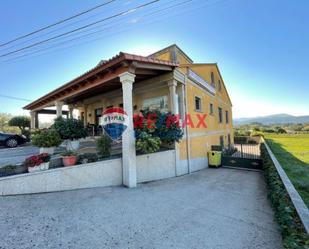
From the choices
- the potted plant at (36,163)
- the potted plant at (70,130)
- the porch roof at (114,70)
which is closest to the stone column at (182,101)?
the porch roof at (114,70)

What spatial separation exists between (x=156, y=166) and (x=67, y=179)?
327 cm

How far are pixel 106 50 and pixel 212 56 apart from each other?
371 inches

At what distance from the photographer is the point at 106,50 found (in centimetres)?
956

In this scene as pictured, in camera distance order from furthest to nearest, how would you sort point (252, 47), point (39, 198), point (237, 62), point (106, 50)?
point (237, 62)
point (252, 47)
point (106, 50)
point (39, 198)

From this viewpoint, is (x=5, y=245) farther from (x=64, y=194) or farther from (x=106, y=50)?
(x=106, y=50)

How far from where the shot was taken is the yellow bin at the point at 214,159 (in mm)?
10797

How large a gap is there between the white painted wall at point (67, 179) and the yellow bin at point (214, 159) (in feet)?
22.7

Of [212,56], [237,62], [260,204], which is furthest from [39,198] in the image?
[212,56]

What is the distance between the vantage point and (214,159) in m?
10.8

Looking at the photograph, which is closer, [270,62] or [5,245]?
[5,245]

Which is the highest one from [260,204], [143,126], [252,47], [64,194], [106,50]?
[252,47]

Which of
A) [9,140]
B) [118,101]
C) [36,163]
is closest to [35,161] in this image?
[36,163]

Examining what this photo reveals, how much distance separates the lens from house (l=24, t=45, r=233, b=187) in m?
5.84

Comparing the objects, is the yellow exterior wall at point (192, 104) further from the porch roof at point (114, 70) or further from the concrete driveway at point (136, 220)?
the concrete driveway at point (136, 220)
